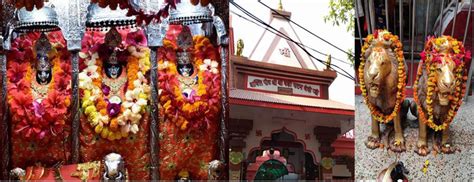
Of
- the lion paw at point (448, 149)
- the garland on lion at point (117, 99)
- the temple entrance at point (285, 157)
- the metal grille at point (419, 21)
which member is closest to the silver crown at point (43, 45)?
the garland on lion at point (117, 99)

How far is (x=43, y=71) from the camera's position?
10.1 feet

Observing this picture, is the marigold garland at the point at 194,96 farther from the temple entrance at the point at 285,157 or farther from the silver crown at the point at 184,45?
the temple entrance at the point at 285,157

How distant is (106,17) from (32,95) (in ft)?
1.34

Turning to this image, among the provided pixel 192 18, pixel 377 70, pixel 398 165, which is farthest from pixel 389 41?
pixel 192 18

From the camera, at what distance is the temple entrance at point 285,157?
289cm

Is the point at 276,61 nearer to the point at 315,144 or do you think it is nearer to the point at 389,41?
the point at 315,144

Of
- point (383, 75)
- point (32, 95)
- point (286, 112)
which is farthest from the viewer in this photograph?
point (383, 75)

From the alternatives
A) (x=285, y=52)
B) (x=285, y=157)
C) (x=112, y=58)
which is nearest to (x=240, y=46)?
(x=285, y=52)

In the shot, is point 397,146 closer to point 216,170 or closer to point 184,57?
point 216,170

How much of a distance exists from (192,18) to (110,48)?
341 millimetres

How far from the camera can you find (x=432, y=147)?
344 cm

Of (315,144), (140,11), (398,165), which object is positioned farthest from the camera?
(398,165)

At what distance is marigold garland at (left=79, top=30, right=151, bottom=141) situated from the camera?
3.08m

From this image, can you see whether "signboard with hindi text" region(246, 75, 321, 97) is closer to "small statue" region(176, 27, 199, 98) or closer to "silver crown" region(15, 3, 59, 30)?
"small statue" region(176, 27, 199, 98)
